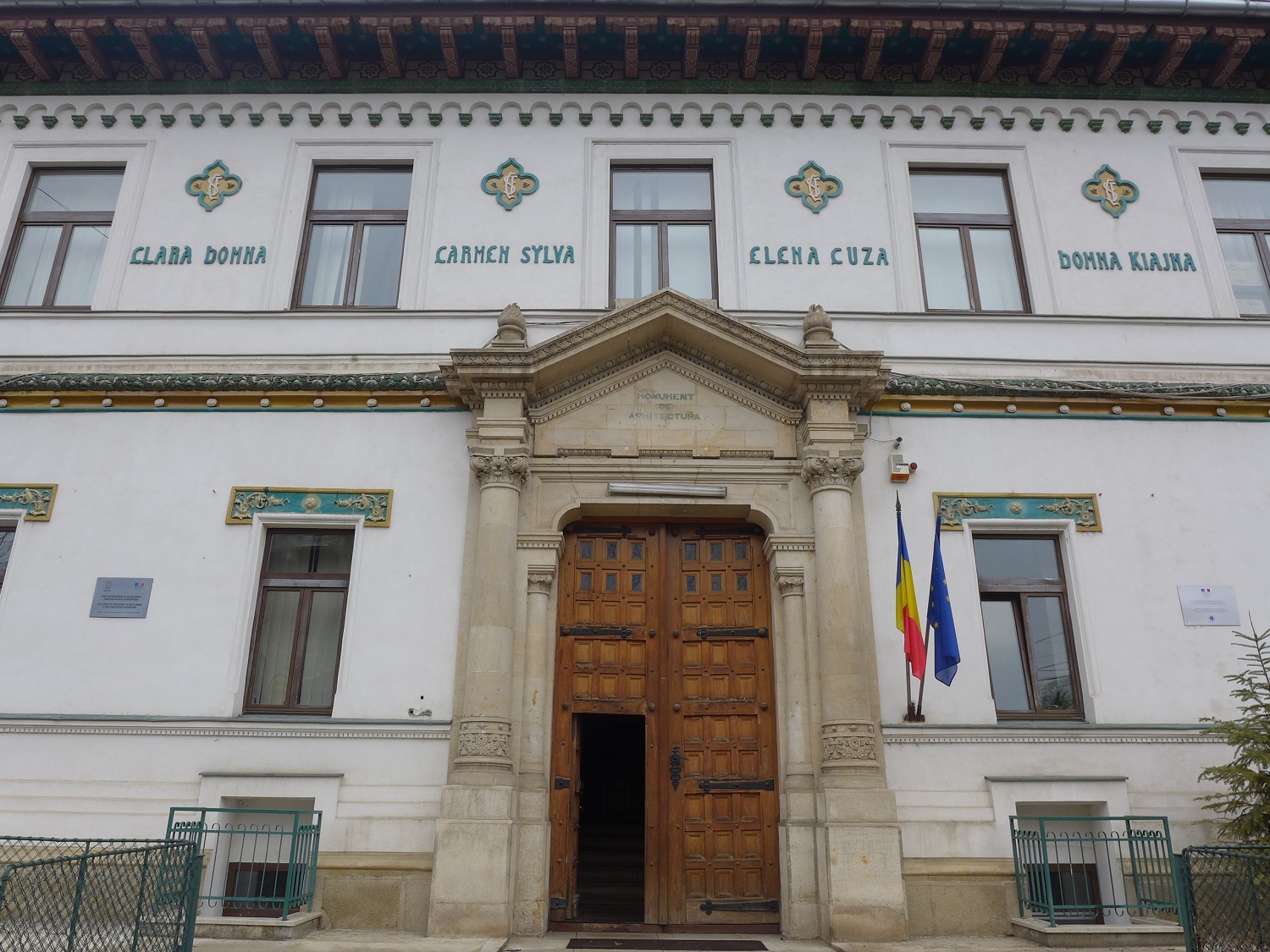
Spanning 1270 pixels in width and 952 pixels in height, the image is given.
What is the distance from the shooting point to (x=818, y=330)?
1016 centimetres

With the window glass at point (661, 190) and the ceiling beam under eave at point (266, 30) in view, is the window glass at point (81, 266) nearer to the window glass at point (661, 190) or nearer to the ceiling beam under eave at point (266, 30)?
the ceiling beam under eave at point (266, 30)

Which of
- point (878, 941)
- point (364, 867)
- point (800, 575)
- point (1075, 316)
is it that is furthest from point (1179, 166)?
point (364, 867)

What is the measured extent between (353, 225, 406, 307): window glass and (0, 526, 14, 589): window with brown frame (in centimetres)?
438

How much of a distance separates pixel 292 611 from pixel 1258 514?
10.0m

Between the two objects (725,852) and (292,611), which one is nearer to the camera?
(725,852)

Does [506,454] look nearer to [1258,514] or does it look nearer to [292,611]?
[292,611]

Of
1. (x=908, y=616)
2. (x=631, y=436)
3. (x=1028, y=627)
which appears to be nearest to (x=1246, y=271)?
(x=1028, y=627)

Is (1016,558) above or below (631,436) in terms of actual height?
below

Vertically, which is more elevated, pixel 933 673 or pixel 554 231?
pixel 554 231

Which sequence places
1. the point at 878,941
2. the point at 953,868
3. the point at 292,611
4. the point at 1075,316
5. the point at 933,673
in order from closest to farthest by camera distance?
the point at 878,941 < the point at 953,868 < the point at 933,673 < the point at 292,611 < the point at 1075,316

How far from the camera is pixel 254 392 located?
10.5 m

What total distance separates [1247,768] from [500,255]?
8926 mm

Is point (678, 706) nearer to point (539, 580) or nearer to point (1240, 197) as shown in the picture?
point (539, 580)

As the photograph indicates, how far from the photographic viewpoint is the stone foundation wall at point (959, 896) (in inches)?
341
